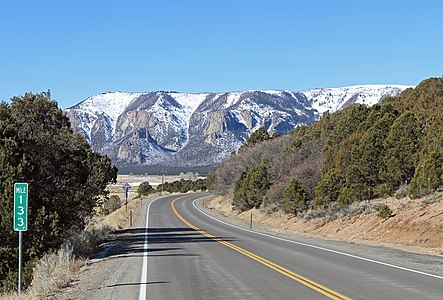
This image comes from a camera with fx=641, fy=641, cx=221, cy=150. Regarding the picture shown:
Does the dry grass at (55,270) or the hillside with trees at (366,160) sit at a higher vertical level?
the hillside with trees at (366,160)

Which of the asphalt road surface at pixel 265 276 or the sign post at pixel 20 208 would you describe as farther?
the sign post at pixel 20 208

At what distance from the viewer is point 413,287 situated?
13695mm

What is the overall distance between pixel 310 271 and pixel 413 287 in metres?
3.80

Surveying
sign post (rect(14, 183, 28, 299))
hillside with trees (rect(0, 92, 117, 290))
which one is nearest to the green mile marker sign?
sign post (rect(14, 183, 28, 299))

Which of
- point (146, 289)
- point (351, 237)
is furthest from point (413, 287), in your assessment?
point (351, 237)

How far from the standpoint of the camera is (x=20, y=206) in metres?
13.5

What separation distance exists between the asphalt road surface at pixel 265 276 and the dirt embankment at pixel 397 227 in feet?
14.4

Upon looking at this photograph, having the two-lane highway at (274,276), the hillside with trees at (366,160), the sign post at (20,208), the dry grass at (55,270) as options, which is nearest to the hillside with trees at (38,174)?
the dry grass at (55,270)

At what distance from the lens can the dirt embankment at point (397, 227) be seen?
26.4 metres

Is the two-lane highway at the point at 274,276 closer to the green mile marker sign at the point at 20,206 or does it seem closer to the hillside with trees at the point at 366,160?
the green mile marker sign at the point at 20,206

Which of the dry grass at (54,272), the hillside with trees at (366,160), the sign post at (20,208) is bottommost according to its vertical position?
the dry grass at (54,272)

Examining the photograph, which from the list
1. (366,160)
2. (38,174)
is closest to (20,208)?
(38,174)

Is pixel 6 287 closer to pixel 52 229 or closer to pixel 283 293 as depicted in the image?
pixel 52 229

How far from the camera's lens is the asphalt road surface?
513 inches
